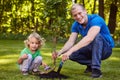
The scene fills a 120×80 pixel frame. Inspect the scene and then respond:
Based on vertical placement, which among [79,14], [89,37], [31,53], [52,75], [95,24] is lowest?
[52,75]

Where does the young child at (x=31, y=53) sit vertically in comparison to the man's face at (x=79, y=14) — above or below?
below

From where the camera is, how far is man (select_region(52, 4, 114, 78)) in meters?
5.36

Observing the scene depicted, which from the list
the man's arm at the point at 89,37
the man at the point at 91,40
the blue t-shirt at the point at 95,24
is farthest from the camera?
the blue t-shirt at the point at 95,24

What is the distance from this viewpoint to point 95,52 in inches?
214

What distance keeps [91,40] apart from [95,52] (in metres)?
0.25

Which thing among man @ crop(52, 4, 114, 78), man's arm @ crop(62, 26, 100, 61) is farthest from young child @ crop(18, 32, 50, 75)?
man's arm @ crop(62, 26, 100, 61)

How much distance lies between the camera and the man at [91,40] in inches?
211

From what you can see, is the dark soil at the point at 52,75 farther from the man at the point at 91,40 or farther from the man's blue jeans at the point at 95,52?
the man's blue jeans at the point at 95,52

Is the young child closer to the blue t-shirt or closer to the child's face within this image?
the child's face

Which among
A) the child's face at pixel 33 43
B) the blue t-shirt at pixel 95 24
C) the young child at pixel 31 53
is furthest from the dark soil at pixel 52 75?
the blue t-shirt at pixel 95 24

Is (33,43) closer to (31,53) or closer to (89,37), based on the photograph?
(31,53)

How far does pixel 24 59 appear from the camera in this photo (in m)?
5.56

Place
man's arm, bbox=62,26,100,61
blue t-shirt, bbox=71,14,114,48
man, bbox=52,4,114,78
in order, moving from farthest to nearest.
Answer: blue t-shirt, bbox=71,14,114,48 → man, bbox=52,4,114,78 → man's arm, bbox=62,26,100,61

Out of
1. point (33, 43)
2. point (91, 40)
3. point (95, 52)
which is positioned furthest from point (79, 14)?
point (33, 43)
